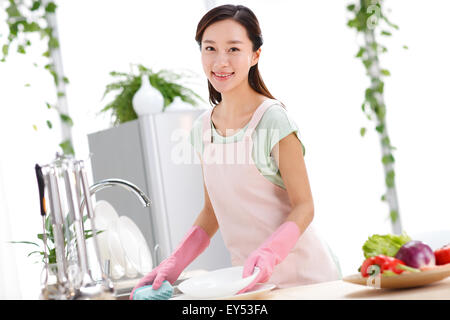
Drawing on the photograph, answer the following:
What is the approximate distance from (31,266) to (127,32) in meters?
1.61

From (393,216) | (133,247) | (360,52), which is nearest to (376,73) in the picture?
(360,52)

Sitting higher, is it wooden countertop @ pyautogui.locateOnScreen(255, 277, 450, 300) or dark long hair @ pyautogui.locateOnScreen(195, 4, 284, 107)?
dark long hair @ pyautogui.locateOnScreen(195, 4, 284, 107)

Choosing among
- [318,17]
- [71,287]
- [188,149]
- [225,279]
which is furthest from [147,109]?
[71,287]

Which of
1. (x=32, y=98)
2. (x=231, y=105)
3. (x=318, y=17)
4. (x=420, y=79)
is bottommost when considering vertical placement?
(x=231, y=105)

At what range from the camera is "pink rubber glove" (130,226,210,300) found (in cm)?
148

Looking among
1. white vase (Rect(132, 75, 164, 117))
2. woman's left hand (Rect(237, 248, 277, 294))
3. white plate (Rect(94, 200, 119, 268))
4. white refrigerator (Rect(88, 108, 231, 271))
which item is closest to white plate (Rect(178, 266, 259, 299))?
woman's left hand (Rect(237, 248, 277, 294))

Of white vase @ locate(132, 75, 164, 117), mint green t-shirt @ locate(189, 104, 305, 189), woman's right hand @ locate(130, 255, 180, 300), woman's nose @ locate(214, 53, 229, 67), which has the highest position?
white vase @ locate(132, 75, 164, 117)

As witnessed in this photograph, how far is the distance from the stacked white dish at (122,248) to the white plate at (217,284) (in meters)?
1.20

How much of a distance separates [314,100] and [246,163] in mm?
2229

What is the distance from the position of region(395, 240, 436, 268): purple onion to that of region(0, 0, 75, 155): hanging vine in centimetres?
301

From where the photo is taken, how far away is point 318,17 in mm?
3756

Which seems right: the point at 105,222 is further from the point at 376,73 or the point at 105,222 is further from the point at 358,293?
the point at 376,73

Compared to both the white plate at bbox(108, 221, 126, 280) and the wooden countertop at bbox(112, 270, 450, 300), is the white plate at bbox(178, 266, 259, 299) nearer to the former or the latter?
the wooden countertop at bbox(112, 270, 450, 300)
